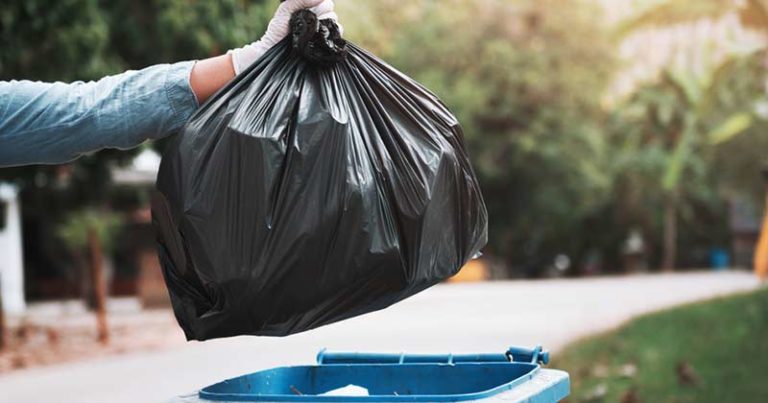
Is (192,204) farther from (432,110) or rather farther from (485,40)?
(485,40)

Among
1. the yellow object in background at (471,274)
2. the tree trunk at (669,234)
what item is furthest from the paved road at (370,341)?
the tree trunk at (669,234)

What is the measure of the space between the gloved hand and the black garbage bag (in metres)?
0.05

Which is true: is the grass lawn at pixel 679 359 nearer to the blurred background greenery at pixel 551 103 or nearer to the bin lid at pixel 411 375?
the blurred background greenery at pixel 551 103

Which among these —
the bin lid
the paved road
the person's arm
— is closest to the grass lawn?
the paved road

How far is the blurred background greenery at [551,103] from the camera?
10289 millimetres

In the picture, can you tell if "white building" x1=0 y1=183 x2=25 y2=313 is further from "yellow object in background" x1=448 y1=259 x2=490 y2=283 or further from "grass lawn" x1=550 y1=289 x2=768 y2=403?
"grass lawn" x1=550 y1=289 x2=768 y2=403

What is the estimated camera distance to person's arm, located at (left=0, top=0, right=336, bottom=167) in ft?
8.76

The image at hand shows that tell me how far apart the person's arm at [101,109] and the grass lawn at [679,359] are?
5325 mm

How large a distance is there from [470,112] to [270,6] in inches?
686

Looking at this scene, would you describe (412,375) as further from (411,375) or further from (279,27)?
(279,27)

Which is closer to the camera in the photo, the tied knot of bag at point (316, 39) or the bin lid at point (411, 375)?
the tied knot of bag at point (316, 39)

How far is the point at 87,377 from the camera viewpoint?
428 inches

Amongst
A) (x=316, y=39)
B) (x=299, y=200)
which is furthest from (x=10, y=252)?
(x=299, y=200)

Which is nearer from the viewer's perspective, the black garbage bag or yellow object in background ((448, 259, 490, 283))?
the black garbage bag
